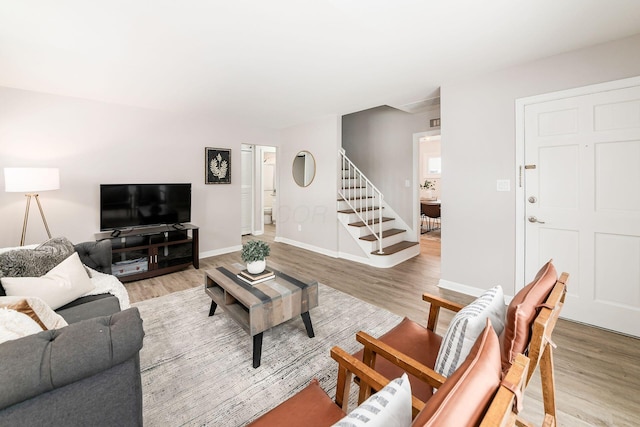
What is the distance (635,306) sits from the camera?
2.27 metres

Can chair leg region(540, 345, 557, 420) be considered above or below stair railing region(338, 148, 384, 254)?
below

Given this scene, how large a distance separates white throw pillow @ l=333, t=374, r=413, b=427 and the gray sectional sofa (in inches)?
34.3

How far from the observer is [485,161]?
2939 mm

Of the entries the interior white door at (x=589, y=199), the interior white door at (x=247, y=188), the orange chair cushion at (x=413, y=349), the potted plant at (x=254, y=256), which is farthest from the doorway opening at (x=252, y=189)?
the orange chair cushion at (x=413, y=349)

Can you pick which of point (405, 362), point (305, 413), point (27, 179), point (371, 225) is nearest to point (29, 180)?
point (27, 179)

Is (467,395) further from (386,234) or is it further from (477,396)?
(386,234)

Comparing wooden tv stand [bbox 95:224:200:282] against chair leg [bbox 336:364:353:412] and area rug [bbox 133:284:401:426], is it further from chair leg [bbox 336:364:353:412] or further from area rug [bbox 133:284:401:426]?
chair leg [bbox 336:364:353:412]

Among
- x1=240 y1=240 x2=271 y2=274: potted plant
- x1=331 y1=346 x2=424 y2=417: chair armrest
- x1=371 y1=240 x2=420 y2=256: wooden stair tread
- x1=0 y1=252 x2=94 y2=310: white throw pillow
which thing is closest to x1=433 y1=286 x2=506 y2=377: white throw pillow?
x1=331 y1=346 x2=424 y2=417: chair armrest

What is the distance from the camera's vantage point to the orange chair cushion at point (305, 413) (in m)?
0.97

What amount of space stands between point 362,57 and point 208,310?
2.80 metres

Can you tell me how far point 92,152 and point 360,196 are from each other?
4.11 m

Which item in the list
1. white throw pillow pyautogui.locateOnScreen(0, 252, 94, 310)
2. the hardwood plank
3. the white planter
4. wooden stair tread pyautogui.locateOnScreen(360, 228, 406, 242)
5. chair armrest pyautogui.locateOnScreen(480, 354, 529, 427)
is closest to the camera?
chair armrest pyautogui.locateOnScreen(480, 354, 529, 427)

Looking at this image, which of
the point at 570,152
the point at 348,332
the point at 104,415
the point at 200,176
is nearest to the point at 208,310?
the point at 348,332

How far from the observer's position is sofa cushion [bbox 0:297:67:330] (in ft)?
3.85
